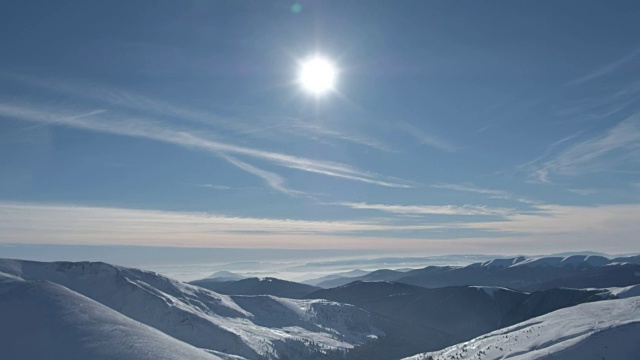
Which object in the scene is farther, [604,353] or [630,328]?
[630,328]

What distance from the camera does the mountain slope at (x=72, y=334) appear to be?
68637 mm

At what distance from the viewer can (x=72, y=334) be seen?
77.1 metres

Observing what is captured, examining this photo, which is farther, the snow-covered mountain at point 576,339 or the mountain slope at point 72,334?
the mountain slope at point 72,334

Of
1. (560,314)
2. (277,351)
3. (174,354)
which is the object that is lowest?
(277,351)

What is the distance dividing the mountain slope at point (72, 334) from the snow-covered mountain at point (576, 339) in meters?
37.0

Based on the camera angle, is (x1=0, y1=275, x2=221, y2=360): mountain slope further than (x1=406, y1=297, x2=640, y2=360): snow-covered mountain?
Yes

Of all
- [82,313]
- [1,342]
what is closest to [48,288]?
[82,313]

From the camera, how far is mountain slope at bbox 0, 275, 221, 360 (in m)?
68.6

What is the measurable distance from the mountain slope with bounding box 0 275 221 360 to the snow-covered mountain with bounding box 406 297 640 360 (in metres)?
37.0

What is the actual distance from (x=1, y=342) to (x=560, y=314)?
80827 mm

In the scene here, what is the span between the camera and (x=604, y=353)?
145 ft

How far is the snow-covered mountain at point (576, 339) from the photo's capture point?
4494 cm

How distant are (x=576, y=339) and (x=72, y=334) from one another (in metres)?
69.1

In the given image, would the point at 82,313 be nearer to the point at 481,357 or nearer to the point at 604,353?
the point at 481,357
